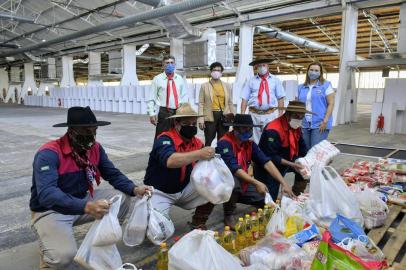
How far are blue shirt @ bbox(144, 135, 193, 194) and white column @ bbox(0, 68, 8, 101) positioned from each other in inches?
1273

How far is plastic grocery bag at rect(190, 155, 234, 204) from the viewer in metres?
2.18

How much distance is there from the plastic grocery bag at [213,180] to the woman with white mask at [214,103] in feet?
7.18

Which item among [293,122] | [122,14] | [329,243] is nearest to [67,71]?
[122,14]

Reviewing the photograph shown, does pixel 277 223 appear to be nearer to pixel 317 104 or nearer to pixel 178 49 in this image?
pixel 317 104

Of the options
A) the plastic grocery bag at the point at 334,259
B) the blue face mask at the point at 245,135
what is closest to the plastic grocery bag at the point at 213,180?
the blue face mask at the point at 245,135

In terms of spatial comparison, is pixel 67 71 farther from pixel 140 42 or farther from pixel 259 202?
pixel 259 202

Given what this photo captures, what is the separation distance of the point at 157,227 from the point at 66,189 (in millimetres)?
625

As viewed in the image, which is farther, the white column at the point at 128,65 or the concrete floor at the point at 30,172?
the white column at the point at 128,65

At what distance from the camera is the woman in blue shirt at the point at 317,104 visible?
3.81 meters

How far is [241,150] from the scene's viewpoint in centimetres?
274

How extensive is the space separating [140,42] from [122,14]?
272 centimetres

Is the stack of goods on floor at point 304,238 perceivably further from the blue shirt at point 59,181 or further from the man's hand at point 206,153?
the blue shirt at point 59,181

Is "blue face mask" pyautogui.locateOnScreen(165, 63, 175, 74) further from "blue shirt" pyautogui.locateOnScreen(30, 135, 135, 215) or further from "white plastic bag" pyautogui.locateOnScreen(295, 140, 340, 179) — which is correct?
"blue shirt" pyautogui.locateOnScreen(30, 135, 135, 215)

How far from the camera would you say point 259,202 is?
9.03ft
